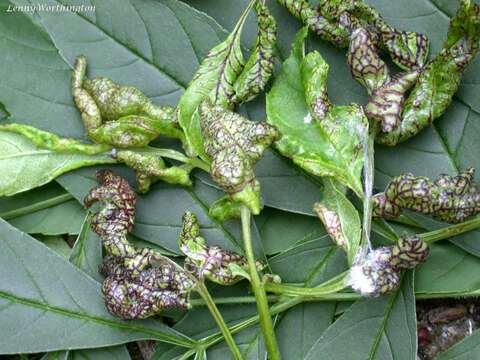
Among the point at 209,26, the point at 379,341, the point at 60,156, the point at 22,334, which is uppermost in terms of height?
the point at 209,26

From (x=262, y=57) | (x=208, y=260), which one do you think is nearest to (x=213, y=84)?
(x=262, y=57)

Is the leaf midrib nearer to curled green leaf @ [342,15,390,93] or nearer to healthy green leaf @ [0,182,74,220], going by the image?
healthy green leaf @ [0,182,74,220]

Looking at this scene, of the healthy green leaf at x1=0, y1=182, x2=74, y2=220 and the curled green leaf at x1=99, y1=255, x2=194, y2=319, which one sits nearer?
the curled green leaf at x1=99, y1=255, x2=194, y2=319

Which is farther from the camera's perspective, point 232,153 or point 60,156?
point 60,156

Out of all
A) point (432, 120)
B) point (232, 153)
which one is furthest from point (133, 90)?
point (432, 120)

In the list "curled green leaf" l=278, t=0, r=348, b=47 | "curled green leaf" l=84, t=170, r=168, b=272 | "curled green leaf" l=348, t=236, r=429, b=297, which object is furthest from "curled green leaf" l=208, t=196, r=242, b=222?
"curled green leaf" l=278, t=0, r=348, b=47

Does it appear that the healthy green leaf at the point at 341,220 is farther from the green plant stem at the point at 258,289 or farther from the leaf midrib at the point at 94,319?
the leaf midrib at the point at 94,319

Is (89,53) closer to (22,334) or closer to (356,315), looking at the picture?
(22,334)
